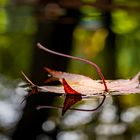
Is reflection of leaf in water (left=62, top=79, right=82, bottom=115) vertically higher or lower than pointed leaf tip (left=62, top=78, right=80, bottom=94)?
lower

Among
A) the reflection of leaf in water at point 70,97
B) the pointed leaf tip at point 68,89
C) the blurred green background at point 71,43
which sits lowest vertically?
the blurred green background at point 71,43

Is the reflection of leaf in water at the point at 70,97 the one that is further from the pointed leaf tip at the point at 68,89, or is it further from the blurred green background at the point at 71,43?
the blurred green background at the point at 71,43

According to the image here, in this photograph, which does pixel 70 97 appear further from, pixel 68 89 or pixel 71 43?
pixel 71 43

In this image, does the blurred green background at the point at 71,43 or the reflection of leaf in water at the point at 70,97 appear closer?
the reflection of leaf in water at the point at 70,97

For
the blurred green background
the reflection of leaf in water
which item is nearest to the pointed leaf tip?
the reflection of leaf in water

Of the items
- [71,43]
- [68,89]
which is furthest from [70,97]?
[71,43]

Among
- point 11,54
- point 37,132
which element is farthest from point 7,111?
point 11,54

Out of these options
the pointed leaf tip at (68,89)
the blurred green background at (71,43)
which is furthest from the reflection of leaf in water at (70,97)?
the blurred green background at (71,43)

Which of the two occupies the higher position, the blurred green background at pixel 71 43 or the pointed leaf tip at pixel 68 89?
the pointed leaf tip at pixel 68 89

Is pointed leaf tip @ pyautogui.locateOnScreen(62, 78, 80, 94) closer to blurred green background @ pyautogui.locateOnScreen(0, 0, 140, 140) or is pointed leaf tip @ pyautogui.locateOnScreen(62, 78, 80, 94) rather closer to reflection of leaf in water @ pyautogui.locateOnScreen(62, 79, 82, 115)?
reflection of leaf in water @ pyautogui.locateOnScreen(62, 79, 82, 115)
